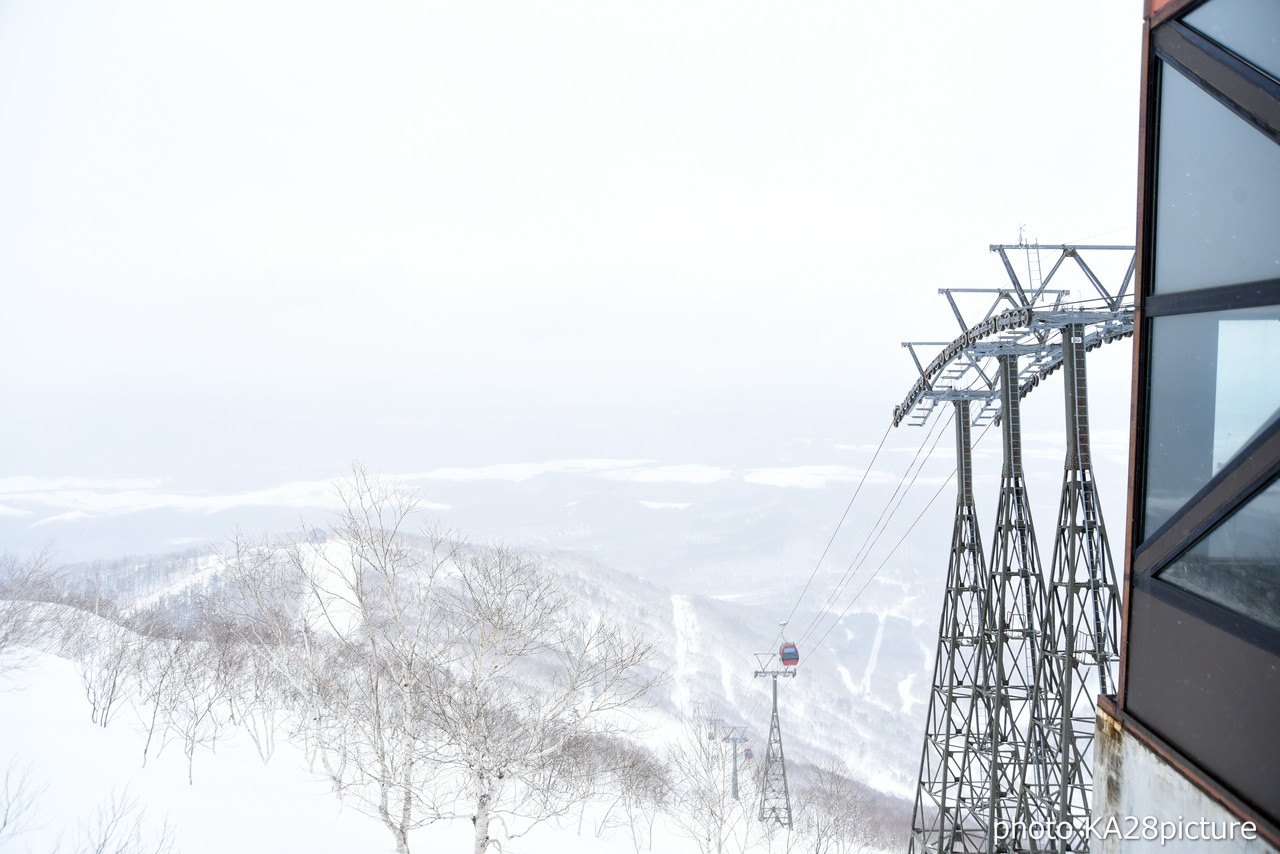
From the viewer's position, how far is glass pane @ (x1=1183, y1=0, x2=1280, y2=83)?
13.8 feet

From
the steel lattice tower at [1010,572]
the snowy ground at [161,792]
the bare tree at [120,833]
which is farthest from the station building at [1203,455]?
the snowy ground at [161,792]

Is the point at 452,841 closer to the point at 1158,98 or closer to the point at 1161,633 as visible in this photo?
the point at 1161,633

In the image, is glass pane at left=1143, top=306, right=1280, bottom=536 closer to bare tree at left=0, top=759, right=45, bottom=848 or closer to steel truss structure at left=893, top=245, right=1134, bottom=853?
steel truss structure at left=893, top=245, right=1134, bottom=853

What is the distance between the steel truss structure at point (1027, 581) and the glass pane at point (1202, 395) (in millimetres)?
7853

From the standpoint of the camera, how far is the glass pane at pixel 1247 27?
4.21 metres

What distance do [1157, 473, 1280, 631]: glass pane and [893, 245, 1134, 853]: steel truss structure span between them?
7949 mm

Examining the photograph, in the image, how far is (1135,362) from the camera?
538cm

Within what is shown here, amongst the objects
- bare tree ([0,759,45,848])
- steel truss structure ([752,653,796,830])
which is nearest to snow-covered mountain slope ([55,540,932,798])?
steel truss structure ([752,653,796,830])

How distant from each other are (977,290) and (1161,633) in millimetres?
13024

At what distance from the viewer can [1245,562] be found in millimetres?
4211

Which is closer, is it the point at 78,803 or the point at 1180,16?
the point at 1180,16

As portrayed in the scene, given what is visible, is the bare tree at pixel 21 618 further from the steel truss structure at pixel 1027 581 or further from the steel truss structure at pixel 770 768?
the steel truss structure at pixel 1027 581

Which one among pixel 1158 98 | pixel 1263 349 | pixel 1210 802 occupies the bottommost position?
pixel 1210 802

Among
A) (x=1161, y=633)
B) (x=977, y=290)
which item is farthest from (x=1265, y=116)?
(x=977, y=290)
